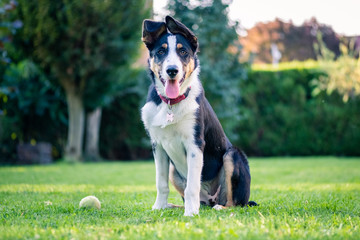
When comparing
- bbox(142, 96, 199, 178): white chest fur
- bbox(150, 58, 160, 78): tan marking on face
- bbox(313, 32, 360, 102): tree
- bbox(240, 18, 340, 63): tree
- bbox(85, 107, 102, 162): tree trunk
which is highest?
bbox(240, 18, 340, 63): tree

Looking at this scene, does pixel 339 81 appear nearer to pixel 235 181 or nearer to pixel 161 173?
pixel 235 181

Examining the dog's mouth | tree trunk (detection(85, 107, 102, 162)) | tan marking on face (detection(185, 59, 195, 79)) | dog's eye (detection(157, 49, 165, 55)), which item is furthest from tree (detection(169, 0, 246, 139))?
the dog's mouth

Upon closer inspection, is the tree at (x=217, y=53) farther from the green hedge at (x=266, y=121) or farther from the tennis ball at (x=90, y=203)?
the tennis ball at (x=90, y=203)

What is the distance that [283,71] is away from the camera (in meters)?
16.5

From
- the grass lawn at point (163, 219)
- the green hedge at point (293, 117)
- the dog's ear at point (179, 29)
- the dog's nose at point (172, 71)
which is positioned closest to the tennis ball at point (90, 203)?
the grass lawn at point (163, 219)

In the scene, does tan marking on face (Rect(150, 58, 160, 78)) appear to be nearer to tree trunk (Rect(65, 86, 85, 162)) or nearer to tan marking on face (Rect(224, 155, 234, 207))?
tan marking on face (Rect(224, 155, 234, 207))

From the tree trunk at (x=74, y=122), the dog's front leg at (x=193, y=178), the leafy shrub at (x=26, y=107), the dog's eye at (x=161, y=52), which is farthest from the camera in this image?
the leafy shrub at (x=26, y=107)

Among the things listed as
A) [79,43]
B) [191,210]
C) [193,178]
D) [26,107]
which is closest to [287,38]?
[79,43]

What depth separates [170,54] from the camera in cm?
377

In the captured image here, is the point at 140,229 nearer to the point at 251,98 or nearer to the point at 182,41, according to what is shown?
the point at 182,41

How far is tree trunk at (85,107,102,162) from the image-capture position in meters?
14.2

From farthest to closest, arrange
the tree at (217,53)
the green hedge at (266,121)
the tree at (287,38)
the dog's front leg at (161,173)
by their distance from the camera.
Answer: the tree at (287,38)
the green hedge at (266,121)
the tree at (217,53)
the dog's front leg at (161,173)

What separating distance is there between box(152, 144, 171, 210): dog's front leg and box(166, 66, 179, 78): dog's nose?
807 mm

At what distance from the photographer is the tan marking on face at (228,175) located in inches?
164
